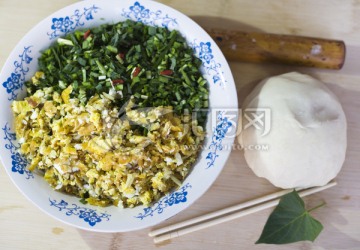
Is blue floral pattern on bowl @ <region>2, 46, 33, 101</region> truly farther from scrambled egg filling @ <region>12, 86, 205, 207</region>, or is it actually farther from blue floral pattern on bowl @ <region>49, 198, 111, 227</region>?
blue floral pattern on bowl @ <region>49, 198, 111, 227</region>

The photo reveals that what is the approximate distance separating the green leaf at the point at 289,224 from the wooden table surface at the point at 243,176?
0.56 ft

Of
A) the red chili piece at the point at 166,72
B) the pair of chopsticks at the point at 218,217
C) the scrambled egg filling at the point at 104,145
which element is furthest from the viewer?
the pair of chopsticks at the point at 218,217

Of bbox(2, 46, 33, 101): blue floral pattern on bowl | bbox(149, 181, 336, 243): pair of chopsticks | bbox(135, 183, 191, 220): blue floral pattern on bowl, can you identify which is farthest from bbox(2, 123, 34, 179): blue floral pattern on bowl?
bbox(149, 181, 336, 243): pair of chopsticks

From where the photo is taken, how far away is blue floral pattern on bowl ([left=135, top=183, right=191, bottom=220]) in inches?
50.8

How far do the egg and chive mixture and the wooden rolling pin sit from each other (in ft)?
0.67

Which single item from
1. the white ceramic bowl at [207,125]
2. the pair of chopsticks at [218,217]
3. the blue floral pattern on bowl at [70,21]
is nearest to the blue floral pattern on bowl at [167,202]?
the white ceramic bowl at [207,125]

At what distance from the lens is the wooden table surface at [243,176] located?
59.9 inches

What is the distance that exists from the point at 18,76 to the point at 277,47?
940 millimetres

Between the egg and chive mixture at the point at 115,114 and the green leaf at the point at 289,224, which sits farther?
the green leaf at the point at 289,224

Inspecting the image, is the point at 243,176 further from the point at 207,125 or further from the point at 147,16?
the point at 147,16

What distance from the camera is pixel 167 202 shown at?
1301 mm

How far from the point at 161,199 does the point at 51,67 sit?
575 millimetres

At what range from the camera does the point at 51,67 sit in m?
1.35

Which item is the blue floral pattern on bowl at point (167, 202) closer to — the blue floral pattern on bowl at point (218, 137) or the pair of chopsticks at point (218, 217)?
the blue floral pattern on bowl at point (218, 137)
